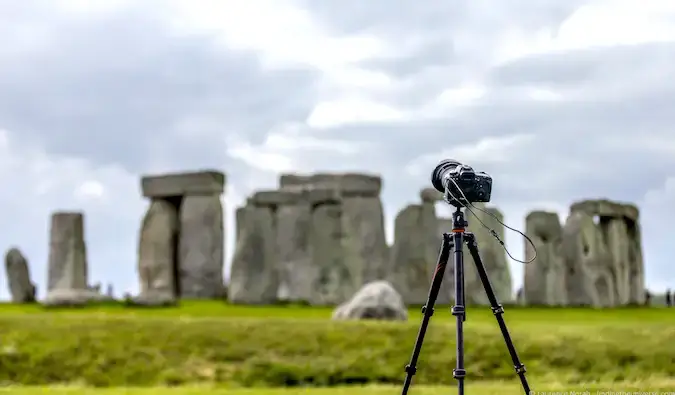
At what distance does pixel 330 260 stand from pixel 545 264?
750cm

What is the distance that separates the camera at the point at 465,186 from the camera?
31.3ft

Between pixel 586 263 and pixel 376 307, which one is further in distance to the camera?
pixel 586 263

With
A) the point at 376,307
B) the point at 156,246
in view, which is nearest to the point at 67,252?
the point at 156,246

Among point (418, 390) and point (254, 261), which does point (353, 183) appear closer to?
point (254, 261)

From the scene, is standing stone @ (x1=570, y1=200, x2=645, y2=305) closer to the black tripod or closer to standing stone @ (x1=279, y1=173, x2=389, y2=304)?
standing stone @ (x1=279, y1=173, x2=389, y2=304)

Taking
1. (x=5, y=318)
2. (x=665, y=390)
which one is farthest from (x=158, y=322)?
(x=665, y=390)

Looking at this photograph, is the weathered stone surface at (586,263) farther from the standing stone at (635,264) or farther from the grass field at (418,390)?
the grass field at (418,390)

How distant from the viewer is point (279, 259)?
38781 millimetres

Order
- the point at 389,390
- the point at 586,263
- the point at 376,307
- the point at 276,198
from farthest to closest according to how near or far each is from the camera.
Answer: the point at 586,263, the point at 276,198, the point at 376,307, the point at 389,390

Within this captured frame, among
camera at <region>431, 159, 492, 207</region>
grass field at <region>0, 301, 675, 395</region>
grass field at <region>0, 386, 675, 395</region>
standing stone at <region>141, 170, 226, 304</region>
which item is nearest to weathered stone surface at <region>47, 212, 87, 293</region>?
standing stone at <region>141, 170, 226, 304</region>

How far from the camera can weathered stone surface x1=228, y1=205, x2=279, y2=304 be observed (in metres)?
37.7

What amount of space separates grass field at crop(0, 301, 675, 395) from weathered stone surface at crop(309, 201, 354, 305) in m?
14.5

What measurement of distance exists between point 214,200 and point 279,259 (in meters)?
3.07

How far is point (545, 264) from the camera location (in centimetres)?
3934
